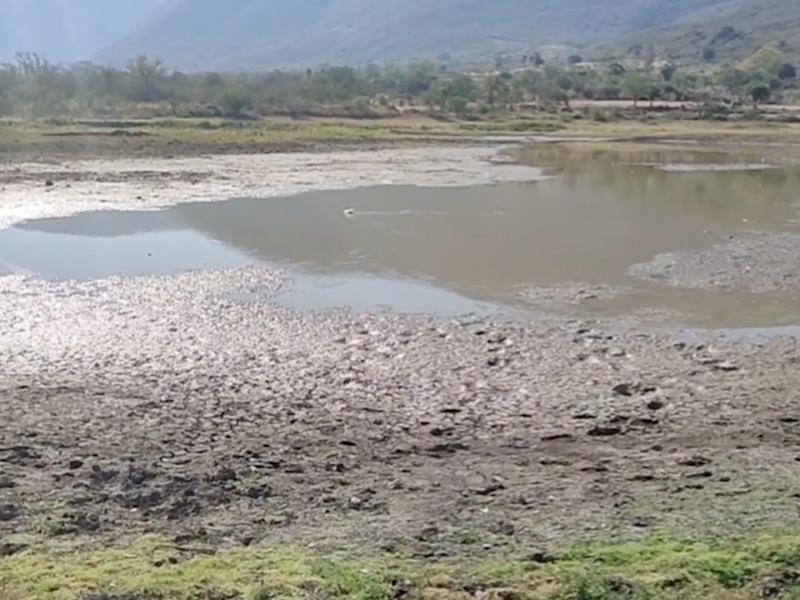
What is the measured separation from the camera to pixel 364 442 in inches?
404

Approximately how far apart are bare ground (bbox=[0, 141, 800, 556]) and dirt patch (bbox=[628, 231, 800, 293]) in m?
4.00

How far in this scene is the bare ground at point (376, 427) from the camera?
805cm

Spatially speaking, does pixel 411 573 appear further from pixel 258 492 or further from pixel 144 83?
pixel 144 83

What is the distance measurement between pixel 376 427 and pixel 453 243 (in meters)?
13.6

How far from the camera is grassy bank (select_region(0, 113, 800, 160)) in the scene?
5068cm

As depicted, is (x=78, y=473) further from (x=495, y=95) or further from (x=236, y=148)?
(x=495, y=95)

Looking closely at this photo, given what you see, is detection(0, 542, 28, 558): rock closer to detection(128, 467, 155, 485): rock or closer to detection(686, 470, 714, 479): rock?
detection(128, 467, 155, 485): rock

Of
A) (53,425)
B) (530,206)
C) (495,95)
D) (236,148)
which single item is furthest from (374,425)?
(495,95)

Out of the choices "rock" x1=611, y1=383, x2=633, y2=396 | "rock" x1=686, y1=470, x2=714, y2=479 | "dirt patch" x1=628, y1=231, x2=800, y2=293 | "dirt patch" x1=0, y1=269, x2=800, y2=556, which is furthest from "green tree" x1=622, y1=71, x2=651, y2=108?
"rock" x1=686, y1=470, x2=714, y2=479

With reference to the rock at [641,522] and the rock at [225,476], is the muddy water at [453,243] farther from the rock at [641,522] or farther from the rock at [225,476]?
the rock at [641,522]

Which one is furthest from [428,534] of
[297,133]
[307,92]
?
[307,92]

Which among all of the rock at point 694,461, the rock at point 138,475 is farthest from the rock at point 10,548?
the rock at point 694,461

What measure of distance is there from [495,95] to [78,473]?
97487mm

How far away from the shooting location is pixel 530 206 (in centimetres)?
A: 3117
